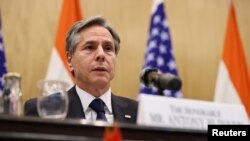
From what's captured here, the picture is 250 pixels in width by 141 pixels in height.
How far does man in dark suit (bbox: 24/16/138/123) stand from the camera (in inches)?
103

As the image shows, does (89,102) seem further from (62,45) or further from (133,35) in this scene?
(133,35)

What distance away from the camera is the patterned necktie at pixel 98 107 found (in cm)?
247

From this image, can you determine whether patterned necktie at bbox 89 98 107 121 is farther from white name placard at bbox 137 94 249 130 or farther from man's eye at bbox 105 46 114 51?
white name placard at bbox 137 94 249 130

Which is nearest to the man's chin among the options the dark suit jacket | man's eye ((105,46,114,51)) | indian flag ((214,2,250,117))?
the dark suit jacket

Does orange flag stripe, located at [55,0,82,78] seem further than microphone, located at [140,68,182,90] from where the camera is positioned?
Yes

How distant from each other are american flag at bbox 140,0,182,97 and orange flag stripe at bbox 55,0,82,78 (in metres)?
0.73

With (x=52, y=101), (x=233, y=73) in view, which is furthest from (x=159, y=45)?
(x=52, y=101)

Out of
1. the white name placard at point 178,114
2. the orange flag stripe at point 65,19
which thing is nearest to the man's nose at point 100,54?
the white name placard at point 178,114

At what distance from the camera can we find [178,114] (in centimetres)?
Result: 169

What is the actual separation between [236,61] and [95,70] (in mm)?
2486

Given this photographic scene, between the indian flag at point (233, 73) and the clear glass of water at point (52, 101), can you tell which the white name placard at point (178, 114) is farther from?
the indian flag at point (233, 73)

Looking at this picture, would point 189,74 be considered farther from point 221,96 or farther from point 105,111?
point 105,111

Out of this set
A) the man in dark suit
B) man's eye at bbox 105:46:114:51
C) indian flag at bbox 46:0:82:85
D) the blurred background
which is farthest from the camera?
the blurred background

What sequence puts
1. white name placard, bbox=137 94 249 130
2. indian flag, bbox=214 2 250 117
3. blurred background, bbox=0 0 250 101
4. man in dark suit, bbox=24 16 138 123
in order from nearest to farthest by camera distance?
white name placard, bbox=137 94 249 130
man in dark suit, bbox=24 16 138 123
blurred background, bbox=0 0 250 101
indian flag, bbox=214 2 250 117
